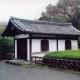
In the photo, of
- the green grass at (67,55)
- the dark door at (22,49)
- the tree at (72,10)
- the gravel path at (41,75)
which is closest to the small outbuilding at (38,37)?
the dark door at (22,49)

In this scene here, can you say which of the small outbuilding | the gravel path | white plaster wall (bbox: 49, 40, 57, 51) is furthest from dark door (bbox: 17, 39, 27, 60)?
the gravel path

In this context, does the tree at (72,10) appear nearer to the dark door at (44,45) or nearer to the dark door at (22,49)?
the dark door at (44,45)

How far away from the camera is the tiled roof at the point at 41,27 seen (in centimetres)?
2488

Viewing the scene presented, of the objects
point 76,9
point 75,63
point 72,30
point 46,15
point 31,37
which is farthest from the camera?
point 46,15

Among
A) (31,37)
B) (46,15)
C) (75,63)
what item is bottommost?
(75,63)

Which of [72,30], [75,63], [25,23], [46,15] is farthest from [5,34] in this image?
[46,15]

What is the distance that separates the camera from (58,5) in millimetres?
42281

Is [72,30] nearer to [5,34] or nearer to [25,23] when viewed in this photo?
[25,23]

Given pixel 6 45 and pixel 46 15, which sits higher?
pixel 46 15

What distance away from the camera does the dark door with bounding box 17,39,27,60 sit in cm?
2577

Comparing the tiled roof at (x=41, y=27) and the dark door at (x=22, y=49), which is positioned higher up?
the tiled roof at (x=41, y=27)

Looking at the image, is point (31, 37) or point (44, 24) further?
point (44, 24)

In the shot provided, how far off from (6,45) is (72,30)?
9218 millimetres

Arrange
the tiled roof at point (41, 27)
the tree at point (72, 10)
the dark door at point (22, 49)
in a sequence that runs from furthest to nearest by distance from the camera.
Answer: the tree at point (72, 10) → the dark door at point (22, 49) → the tiled roof at point (41, 27)
